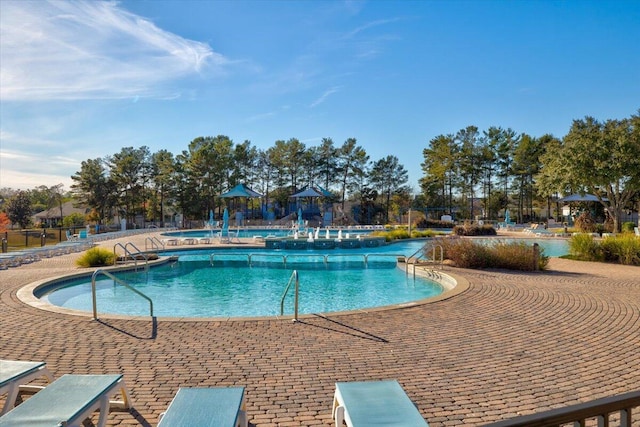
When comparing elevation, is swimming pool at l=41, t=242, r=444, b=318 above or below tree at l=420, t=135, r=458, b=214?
below

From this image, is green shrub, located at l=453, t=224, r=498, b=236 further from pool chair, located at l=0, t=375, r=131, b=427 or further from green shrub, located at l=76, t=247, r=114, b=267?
pool chair, located at l=0, t=375, r=131, b=427

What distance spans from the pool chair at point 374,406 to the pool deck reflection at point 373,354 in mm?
391

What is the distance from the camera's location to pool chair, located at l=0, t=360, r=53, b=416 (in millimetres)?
3154

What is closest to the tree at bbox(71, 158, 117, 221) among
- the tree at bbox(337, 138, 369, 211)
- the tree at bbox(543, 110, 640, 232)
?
the tree at bbox(337, 138, 369, 211)

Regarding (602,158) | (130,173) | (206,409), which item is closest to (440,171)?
(602,158)

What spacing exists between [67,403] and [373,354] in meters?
3.14

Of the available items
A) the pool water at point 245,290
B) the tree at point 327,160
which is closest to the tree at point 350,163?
the tree at point 327,160

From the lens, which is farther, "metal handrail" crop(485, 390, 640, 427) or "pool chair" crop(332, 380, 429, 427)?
"pool chair" crop(332, 380, 429, 427)

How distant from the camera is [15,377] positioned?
3.26 meters

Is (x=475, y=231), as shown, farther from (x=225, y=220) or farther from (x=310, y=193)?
(x=310, y=193)

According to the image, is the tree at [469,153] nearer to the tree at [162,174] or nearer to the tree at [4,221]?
the tree at [162,174]

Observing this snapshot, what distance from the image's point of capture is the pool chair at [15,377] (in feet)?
10.3

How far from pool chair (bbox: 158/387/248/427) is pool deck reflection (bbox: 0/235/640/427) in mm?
437

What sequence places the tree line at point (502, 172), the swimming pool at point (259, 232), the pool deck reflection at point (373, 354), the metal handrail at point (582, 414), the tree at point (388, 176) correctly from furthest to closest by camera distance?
the tree at point (388, 176)
the swimming pool at point (259, 232)
the tree line at point (502, 172)
the pool deck reflection at point (373, 354)
the metal handrail at point (582, 414)
